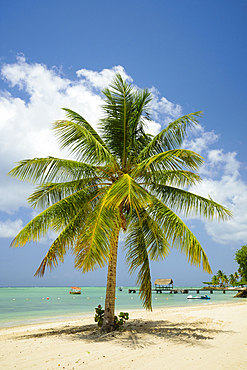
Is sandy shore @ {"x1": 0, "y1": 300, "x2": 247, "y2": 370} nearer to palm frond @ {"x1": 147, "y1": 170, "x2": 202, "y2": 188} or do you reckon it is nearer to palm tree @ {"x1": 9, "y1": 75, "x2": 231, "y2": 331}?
palm tree @ {"x1": 9, "y1": 75, "x2": 231, "y2": 331}

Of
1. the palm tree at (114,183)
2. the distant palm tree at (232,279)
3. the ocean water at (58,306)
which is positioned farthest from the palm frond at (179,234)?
the distant palm tree at (232,279)

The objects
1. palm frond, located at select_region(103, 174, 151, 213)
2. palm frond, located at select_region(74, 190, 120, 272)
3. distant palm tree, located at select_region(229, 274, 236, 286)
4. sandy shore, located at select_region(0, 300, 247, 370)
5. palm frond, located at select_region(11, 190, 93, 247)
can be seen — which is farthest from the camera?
distant palm tree, located at select_region(229, 274, 236, 286)

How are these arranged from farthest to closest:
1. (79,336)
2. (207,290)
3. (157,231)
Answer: (207,290) → (157,231) → (79,336)

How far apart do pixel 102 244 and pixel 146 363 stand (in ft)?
8.18

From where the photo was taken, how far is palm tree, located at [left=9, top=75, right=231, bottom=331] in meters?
7.77

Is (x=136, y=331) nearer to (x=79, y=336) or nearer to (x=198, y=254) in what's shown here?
(x=79, y=336)

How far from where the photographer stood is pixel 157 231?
8750mm

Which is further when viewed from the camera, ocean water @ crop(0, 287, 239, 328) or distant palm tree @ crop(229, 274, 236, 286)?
distant palm tree @ crop(229, 274, 236, 286)

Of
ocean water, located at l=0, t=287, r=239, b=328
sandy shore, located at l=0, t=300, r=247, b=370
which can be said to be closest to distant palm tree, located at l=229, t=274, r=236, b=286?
ocean water, located at l=0, t=287, r=239, b=328

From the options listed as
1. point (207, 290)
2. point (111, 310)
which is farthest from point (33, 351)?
point (207, 290)

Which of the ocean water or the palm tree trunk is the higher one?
the palm tree trunk

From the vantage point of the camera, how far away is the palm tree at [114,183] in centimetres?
777

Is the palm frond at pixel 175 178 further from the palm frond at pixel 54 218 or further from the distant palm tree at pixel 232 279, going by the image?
the distant palm tree at pixel 232 279

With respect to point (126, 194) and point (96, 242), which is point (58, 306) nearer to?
point (96, 242)
